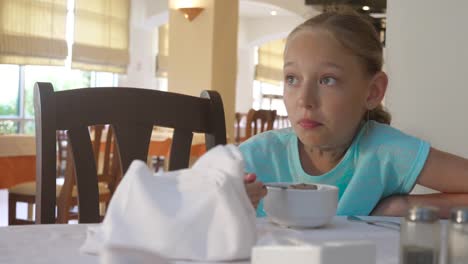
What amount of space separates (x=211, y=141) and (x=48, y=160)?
1.17 feet

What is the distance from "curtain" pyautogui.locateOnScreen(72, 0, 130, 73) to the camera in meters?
8.70

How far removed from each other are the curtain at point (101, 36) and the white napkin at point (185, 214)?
8203mm

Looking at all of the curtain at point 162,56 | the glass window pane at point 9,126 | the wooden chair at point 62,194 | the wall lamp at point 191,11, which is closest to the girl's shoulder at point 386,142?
the wooden chair at point 62,194

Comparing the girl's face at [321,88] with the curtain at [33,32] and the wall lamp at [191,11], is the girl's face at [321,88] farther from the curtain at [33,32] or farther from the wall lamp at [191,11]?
the curtain at [33,32]

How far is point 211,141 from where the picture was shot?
141 cm

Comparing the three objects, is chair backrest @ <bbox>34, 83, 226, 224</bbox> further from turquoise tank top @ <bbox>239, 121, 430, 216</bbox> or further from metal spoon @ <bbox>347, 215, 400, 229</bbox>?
metal spoon @ <bbox>347, 215, 400, 229</bbox>

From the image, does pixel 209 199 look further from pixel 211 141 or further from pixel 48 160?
pixel 211 141

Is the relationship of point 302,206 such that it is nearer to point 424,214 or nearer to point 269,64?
point 424,214

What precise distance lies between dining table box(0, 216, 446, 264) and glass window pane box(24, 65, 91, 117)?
7.90 metres

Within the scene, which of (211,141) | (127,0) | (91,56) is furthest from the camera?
(127,0)

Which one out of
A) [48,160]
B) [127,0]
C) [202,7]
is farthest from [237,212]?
[127,0]

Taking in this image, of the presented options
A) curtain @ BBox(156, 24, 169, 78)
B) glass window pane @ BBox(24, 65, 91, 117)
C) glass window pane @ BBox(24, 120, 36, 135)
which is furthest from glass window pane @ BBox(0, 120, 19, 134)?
curtain @ BBox(156, 24, 169, 78)

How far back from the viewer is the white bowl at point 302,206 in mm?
891

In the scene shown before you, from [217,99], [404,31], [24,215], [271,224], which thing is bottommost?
[24,215]
